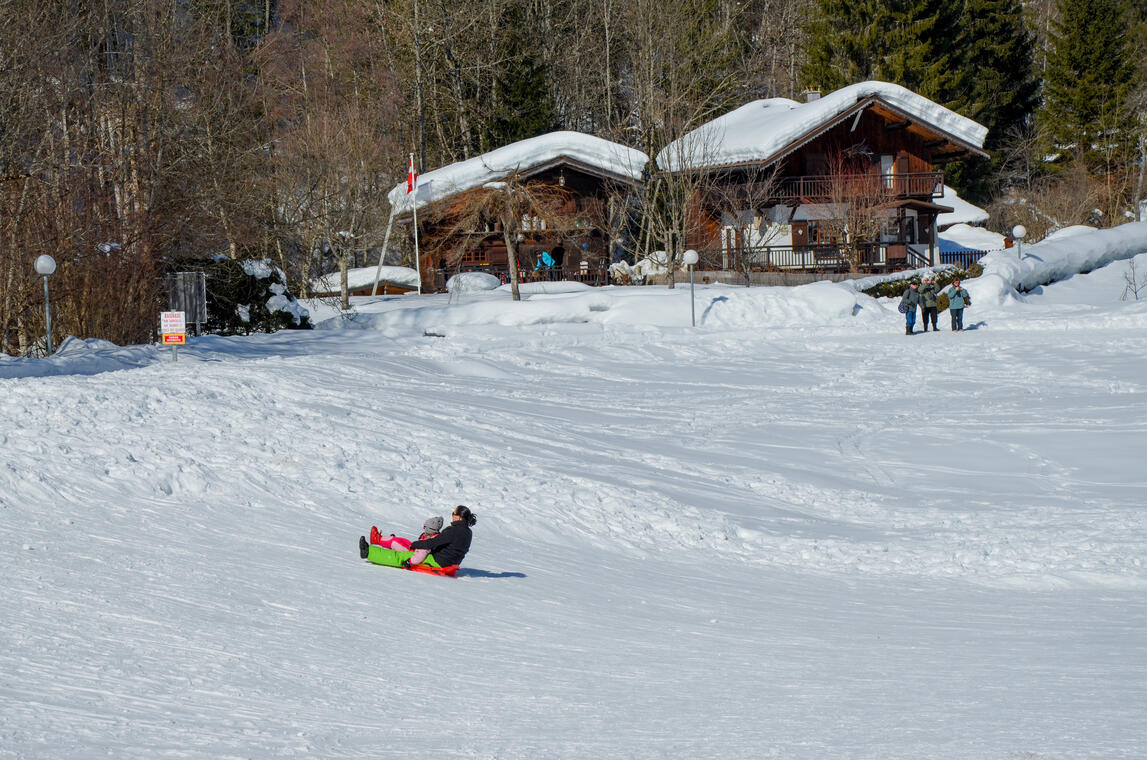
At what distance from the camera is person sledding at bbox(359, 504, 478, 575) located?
10039 mm

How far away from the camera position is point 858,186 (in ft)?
145

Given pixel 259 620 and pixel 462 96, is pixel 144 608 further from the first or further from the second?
pixel 462 96

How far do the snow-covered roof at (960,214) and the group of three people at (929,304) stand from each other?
32.8 m

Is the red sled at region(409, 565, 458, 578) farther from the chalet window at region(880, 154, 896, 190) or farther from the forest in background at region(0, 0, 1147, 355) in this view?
the chalet window at region(880, 154, 896, 190)

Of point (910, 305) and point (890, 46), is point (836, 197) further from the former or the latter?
point (890, 46)

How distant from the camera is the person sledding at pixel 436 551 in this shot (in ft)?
32.9

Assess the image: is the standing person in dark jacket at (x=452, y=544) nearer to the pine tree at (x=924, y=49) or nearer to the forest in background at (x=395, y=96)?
the forest in background at (x=395, y=96)

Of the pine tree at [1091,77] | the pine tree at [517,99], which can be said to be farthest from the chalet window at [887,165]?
the pine tree at [517,99]

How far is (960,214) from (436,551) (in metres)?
55.8

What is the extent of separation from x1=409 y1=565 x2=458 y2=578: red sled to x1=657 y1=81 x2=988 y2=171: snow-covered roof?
31.4 meters

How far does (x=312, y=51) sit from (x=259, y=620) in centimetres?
5621

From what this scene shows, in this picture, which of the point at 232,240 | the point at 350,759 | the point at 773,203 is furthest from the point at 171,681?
the point at 773,203

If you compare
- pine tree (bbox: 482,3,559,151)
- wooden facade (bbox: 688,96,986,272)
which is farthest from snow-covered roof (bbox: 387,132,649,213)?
pine tree (bbox: 482,3,559,151)

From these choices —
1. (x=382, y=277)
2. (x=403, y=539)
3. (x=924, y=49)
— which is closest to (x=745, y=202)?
(x=382, y=277)
